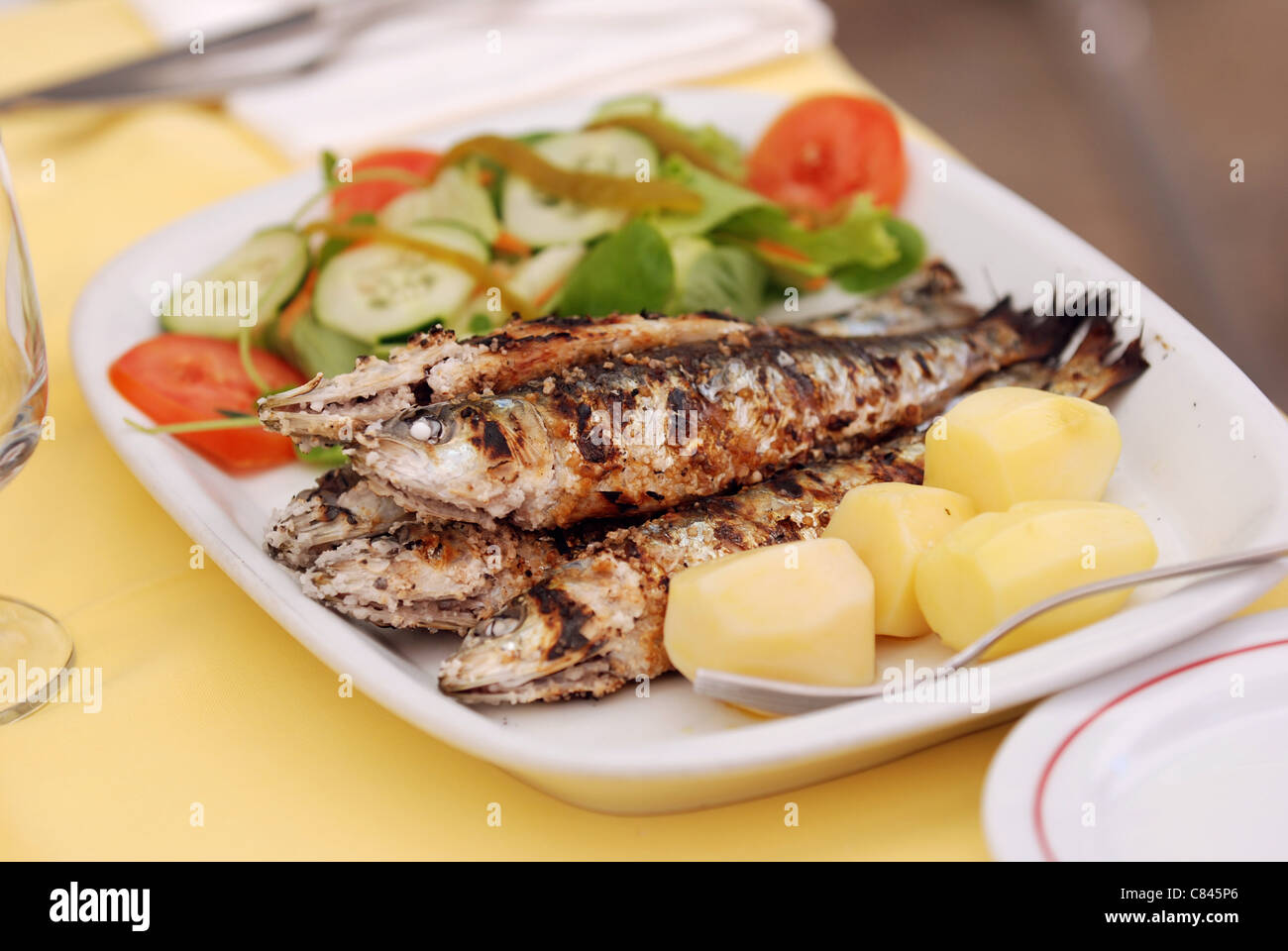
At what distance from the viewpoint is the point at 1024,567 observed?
69.5 inches

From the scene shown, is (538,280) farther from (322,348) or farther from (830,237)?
(830,237)

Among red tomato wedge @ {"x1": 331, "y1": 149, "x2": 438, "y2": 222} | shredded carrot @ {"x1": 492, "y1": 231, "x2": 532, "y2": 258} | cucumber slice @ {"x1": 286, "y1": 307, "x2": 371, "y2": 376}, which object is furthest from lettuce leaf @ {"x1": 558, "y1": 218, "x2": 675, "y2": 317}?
red tomato wedge @ {"x1": 331, "y1": 149, "x2": 438, "y2": 222}

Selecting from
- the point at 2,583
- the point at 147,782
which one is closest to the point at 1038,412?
the point at 147,782

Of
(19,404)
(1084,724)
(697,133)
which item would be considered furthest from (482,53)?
(1084,724)

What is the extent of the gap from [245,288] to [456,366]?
1193mm

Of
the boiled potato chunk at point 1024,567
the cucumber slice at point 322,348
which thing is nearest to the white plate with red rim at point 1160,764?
the boiled potato chunk at point 1024,567

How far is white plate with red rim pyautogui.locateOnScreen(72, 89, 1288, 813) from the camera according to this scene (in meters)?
1.61

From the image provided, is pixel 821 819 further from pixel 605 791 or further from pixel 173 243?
pixel 173 243

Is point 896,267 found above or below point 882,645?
above

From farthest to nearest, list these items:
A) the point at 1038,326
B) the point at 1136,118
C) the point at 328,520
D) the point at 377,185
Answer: the point at 1136,118 < the point at 377,185 < the point at 1038,326 < the point at 328,520

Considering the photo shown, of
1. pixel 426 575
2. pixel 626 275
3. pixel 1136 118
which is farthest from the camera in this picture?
pixel 1136 118

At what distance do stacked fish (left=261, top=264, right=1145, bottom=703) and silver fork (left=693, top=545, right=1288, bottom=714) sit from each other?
204 millimetres

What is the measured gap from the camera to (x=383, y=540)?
76.5 inches
